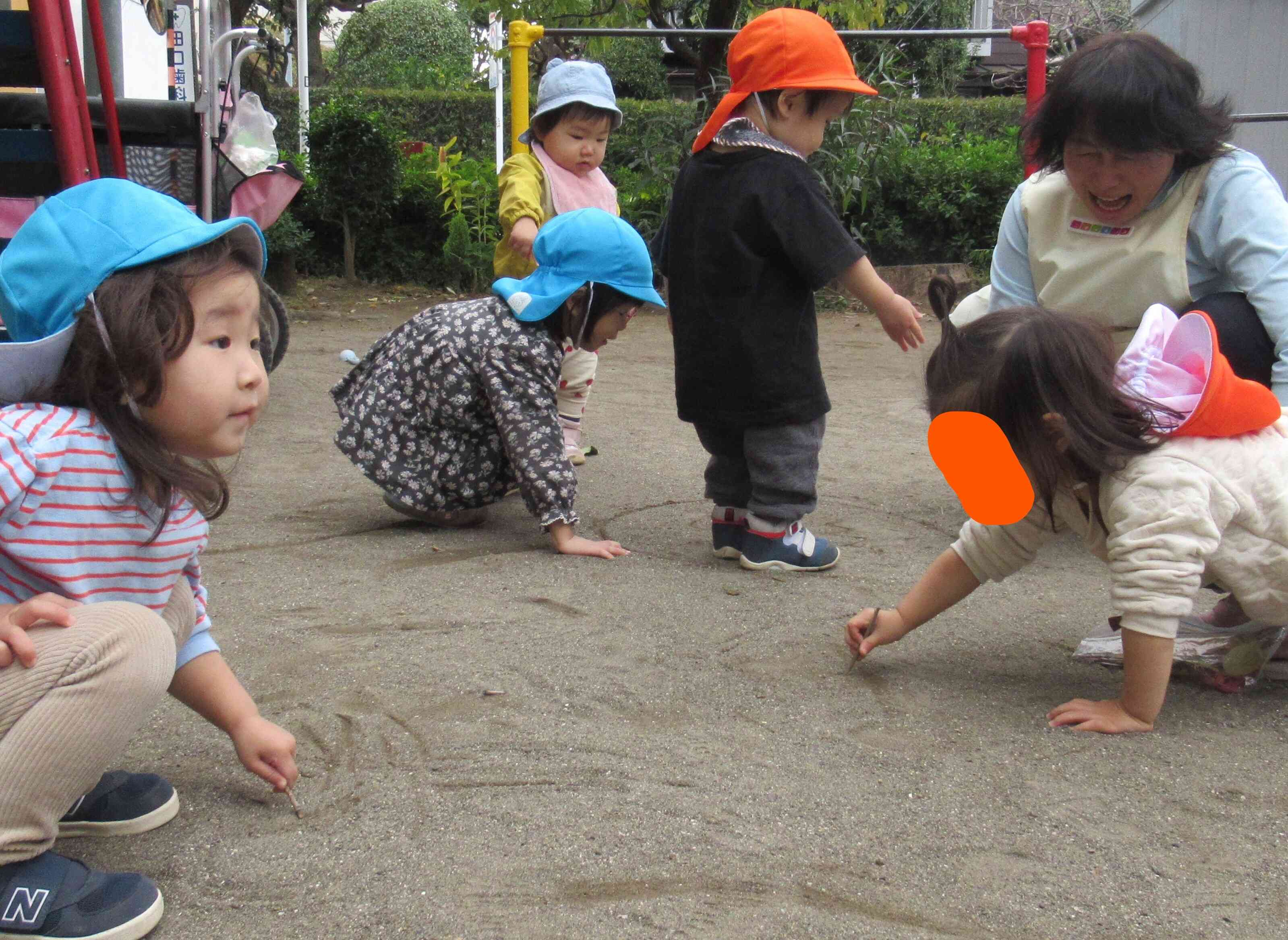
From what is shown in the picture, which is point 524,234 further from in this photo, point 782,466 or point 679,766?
point 679,766

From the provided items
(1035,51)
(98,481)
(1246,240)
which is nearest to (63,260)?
(98,481)

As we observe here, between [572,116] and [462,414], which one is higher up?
[572,116]

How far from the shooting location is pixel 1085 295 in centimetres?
266

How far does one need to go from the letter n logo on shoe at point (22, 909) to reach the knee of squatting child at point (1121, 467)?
1371 millimetres

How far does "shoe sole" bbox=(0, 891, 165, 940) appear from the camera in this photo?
4.25ft

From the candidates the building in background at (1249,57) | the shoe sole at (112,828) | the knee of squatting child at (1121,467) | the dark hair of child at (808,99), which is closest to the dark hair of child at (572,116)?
the dark hair of child at (808,99)

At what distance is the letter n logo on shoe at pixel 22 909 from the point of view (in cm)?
129

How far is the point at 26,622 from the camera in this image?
1324mm

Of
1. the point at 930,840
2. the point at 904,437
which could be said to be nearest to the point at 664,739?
the point at 930,840

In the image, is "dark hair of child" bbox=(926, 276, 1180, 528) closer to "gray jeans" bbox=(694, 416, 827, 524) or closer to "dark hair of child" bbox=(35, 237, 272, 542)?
"gray jeans" bbox=(694, 416, 827, 524)

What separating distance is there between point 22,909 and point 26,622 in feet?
0.97

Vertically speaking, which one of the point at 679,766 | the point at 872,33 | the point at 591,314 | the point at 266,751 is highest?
the point at 872,33

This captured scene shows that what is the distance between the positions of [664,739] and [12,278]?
1.07 metres

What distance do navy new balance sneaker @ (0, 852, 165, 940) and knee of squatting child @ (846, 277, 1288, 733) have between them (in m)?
1.29
